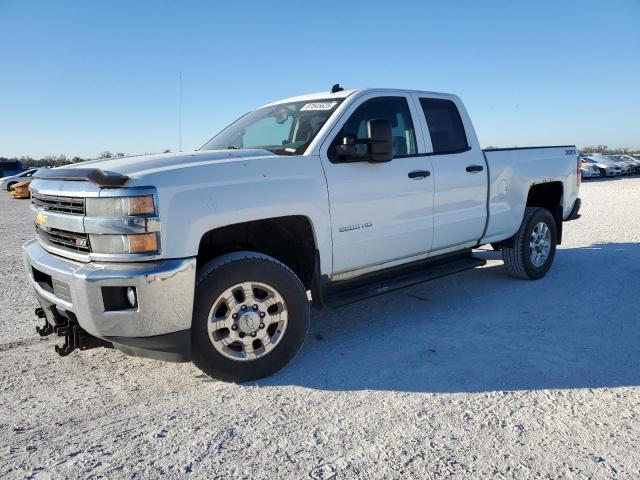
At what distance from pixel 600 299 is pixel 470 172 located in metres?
1.86

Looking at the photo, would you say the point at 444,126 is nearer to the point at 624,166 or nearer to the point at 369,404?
the point at 369,404

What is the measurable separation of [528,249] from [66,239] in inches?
188

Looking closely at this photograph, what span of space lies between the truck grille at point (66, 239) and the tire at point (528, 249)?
4.48 meters

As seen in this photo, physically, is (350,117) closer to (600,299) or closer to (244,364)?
(244,364)

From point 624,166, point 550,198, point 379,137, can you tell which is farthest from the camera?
point 624,166

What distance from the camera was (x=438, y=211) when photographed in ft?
15.1

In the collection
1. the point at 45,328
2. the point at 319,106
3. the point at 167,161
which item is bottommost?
the point at 45,328

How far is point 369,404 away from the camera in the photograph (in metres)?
3.08

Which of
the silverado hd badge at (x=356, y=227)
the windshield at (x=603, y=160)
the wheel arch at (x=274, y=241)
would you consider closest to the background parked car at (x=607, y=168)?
the windshield at (x=603, y=160)

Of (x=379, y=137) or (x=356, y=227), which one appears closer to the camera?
(x=379, y=137)

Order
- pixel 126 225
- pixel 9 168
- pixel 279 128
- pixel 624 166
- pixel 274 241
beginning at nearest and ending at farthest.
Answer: pixel 126 225, pixel 274 241, pixel 279 128, pixel 624 166, pixel 9 168

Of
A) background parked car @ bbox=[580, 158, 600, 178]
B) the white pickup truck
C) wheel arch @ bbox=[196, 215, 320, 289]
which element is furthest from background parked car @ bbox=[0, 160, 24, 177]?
background parked car @ bbox=[580, 158, 600, 178]

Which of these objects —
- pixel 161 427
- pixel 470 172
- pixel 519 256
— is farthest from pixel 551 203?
pixel 161 427

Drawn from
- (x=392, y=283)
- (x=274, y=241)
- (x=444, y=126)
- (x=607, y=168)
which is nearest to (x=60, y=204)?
(x=274, y=241)
